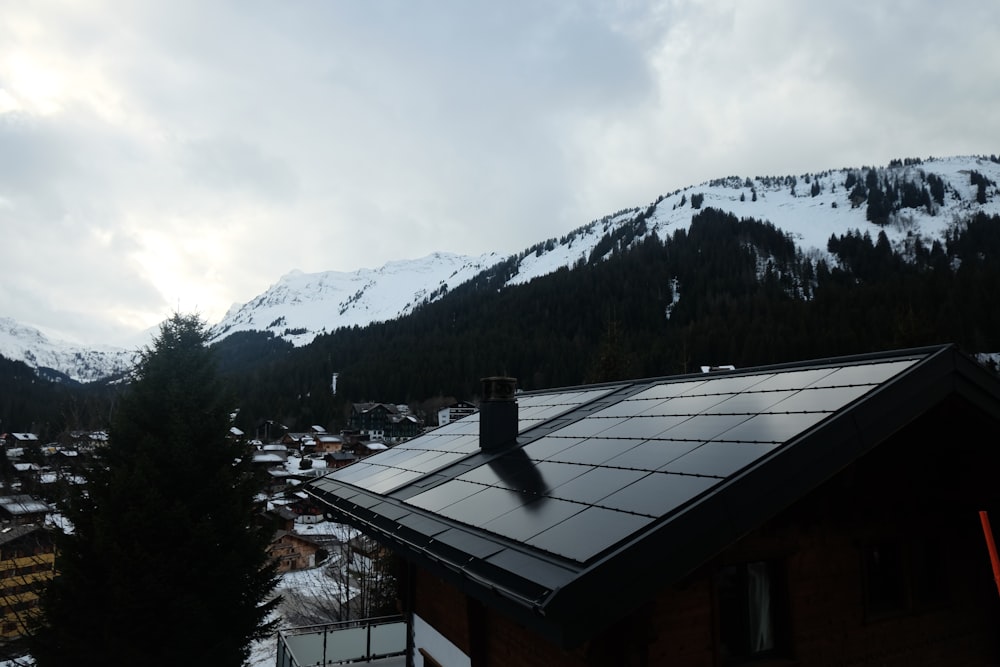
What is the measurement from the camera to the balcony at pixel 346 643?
38.4ft

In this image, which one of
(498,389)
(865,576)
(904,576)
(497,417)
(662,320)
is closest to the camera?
(865,576)

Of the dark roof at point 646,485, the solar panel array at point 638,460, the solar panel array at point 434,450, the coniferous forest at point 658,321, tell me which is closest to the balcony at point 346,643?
the solar panel array at point 434,450

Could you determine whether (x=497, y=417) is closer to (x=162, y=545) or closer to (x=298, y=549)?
(x=162, y=545)

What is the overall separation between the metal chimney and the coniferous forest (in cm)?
7485

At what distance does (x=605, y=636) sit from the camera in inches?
175

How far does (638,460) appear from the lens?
19.2 feet

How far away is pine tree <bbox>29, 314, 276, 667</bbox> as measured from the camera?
32.7ft

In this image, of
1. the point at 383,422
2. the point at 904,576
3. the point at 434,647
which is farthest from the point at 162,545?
the point at 383,422

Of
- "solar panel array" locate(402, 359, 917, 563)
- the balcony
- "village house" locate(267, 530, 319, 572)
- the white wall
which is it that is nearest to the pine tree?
the balcony

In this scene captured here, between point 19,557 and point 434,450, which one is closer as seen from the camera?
point 434,450

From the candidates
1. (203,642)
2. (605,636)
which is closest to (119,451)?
(203,642)

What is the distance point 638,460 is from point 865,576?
273 centimetres

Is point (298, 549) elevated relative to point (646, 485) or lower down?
lower down

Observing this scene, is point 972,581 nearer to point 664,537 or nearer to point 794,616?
point 794,616
